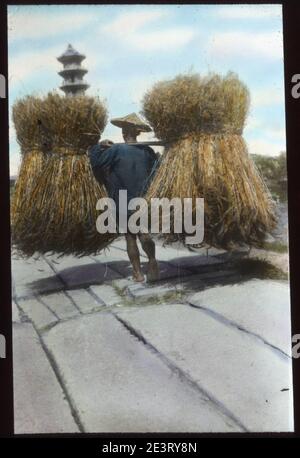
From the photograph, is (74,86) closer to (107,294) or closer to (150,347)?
(107,294)

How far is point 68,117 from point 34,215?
52 cm

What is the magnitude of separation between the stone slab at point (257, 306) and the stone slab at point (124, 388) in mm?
398

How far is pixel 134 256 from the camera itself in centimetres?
234

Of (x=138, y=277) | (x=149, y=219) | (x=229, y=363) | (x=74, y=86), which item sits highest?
(x=74, y=86)

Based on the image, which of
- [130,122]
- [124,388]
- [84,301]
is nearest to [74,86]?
[130,122]

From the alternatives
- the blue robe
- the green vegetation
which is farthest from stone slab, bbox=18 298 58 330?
the green vegetation

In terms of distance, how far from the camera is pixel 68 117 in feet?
7.55

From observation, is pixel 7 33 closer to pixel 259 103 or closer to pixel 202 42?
pixel 202 42

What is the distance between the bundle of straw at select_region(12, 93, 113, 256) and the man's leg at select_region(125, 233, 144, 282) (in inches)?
3.9

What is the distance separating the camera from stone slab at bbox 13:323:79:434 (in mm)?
2242

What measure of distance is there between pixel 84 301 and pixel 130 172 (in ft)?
2.29

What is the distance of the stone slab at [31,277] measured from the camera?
2.30 meters

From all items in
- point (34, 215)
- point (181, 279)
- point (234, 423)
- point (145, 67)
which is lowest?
point (234, 423)

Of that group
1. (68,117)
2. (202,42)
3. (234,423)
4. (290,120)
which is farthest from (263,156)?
(234,423)
